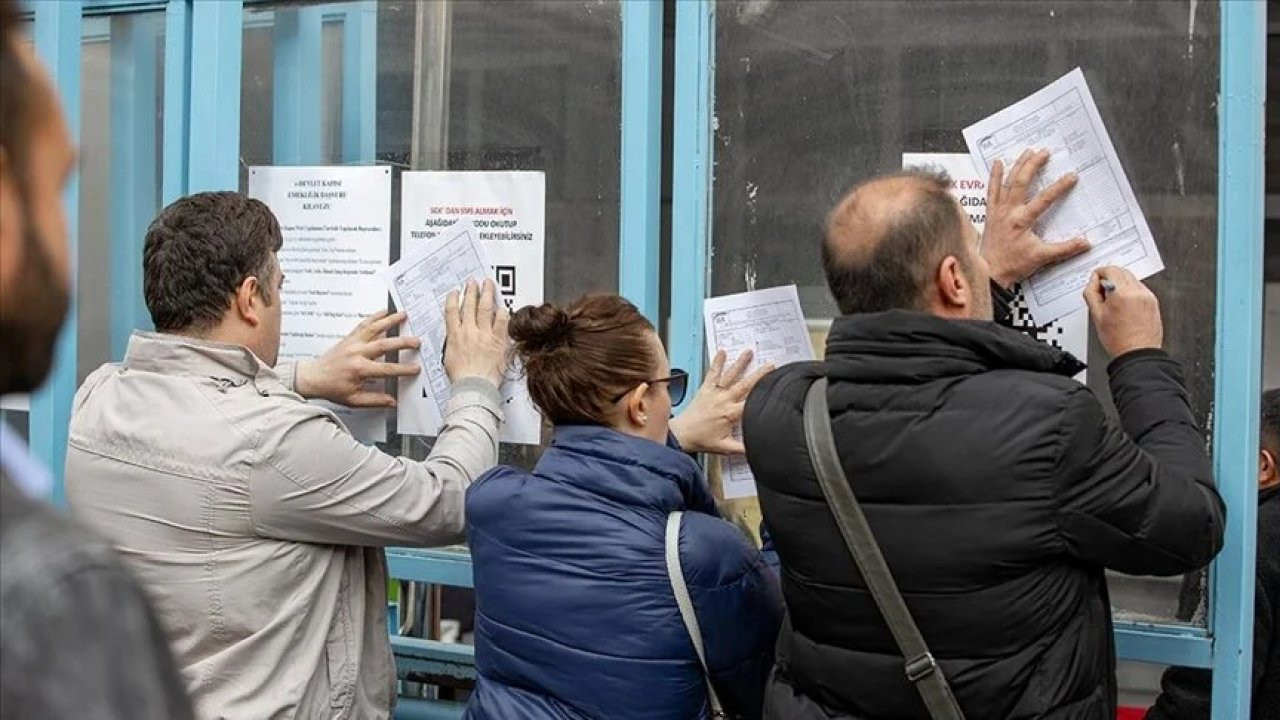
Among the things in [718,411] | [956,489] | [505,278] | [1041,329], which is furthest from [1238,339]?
[505,278]

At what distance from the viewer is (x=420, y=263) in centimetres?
295

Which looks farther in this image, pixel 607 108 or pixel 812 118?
pixel 607 108

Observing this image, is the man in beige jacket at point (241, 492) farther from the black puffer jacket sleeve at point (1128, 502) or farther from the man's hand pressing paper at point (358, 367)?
the black puffer jacket sleeve at point (1128, 502)

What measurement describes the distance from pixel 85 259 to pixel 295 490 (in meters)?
1.37

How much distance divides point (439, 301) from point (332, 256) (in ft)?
0.90

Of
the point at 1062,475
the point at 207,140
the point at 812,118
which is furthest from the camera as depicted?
the point at 207,140

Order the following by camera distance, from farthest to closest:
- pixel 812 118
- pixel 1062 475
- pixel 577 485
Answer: pixel 812 118, pixel 577 485, pixel 1062 475

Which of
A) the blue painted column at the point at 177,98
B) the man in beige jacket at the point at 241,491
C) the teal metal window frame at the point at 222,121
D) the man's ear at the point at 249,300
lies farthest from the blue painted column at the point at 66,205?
the man's ear at the point at 249,300

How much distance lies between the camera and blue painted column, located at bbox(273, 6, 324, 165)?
3.13 metres

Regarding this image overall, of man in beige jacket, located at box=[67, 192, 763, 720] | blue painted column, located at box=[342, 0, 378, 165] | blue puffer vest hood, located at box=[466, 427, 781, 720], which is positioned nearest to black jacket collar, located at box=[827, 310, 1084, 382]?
blue puffer vest hood, located at box=[466, 427, 781, 720]

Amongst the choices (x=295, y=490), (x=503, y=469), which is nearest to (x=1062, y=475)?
(x=503, y=469)

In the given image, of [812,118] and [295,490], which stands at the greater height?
[812,118]

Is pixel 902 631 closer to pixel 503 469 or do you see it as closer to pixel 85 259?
pixel 503 469

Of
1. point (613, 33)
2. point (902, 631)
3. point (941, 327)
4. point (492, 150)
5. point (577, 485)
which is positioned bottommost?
point (902, 631)
